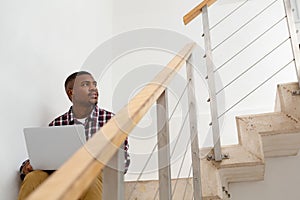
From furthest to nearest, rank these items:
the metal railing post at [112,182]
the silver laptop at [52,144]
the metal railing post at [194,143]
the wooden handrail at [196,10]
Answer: the wooden handrail at [196,10]
the metal railing post at [194,143]
the silver laptop at [52,144]
the metal railing post at [112,182]

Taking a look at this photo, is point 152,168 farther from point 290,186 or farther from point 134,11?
point 134,11

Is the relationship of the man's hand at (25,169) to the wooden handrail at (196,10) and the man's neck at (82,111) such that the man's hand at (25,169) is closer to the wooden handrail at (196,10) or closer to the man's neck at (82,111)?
the man's neck at (82,111)

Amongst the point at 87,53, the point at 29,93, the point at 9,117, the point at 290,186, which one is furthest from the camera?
the point at 87,53

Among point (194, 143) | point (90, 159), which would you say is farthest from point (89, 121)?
point (90, 159)

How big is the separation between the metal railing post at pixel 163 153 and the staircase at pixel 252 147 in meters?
0.54

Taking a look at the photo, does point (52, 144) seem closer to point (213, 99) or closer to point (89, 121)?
point (89, 121)

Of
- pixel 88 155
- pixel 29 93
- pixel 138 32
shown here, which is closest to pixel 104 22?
pixel 138 32

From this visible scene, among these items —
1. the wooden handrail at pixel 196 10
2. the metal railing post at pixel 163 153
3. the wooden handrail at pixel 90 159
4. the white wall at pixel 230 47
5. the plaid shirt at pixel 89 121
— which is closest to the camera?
the wooden handrail at pixel 90 159

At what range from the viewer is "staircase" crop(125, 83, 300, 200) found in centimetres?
180

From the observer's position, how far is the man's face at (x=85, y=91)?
197 centimetres

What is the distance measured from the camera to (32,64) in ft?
6.35

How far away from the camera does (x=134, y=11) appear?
3.43 m

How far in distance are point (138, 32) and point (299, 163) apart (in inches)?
70.7

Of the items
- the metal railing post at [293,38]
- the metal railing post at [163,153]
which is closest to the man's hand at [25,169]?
the metal railing post at [163,153]
